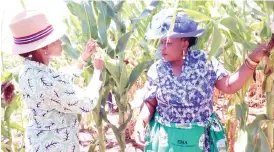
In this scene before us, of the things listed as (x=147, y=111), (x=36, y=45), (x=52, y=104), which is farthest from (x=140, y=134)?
(x=36, y=45)

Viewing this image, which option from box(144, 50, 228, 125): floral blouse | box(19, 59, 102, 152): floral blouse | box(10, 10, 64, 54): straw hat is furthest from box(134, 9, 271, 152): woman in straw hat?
box(10, 10, 64, 54): straw hat

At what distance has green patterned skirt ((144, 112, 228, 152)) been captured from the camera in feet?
4.41

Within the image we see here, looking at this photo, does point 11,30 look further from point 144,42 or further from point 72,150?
point 144,42

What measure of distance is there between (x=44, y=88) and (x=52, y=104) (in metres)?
0.07

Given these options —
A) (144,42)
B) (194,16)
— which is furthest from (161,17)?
(144,42)

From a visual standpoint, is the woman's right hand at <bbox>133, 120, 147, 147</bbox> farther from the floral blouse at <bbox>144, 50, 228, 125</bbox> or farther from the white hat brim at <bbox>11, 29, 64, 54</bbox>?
the white hat brim at <bbox>11, 29, 64, 54</bbox>

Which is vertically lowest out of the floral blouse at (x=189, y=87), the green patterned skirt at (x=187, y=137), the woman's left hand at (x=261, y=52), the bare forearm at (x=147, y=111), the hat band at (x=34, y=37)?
the green patterned skirt at (x=187, y=137)

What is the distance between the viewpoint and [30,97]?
139 centimetres

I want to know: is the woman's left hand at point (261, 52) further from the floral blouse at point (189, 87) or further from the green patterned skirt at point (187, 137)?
the green patterned skirt at point (187, 137)

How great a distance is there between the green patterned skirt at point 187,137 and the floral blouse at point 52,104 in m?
0.24

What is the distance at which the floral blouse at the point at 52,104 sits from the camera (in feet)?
4.47

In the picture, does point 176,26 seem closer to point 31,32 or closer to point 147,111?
point 147,111

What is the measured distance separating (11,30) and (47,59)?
0.16m

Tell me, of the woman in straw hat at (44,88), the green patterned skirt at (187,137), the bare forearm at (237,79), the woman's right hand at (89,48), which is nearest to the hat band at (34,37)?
the woman in straw hat at (44,88)
